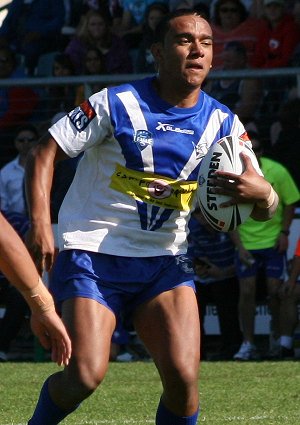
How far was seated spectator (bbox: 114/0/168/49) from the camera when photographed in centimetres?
1451

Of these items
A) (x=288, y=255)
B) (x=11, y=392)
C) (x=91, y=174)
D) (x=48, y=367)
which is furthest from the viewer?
(x=288, y=255)

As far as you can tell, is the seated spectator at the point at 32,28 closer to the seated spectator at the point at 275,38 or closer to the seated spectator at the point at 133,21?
the seated spectator at the point at 133,21

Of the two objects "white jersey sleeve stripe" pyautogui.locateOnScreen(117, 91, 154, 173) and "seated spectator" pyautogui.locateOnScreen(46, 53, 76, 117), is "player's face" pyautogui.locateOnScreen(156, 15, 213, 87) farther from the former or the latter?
"seated spectator" pyautogui.locateOnScreen(46, 53, 76, 117)

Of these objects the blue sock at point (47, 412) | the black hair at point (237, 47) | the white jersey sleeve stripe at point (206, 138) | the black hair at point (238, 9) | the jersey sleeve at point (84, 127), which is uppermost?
the jersey sleeve at point (84, 127)

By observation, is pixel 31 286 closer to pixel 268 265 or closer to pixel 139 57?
pixel 268 265

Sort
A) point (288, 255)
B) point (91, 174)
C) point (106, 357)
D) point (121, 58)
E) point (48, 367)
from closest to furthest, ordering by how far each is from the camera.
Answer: point (106, 357)
point (91, 174)
point (48, 367)
point (288, 255)
point (121, 58)

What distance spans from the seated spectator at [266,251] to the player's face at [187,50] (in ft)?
18.7

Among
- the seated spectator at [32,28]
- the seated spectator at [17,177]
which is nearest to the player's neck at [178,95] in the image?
the seated spectator at [17,177]

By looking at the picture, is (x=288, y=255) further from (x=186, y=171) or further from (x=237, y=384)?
(x=186, y=171)

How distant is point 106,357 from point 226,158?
1.19m

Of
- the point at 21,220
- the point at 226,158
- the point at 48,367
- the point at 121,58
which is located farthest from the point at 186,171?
the point at 121,58

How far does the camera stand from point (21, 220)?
12.3 metres

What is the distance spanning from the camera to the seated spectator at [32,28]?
1540 centimetres

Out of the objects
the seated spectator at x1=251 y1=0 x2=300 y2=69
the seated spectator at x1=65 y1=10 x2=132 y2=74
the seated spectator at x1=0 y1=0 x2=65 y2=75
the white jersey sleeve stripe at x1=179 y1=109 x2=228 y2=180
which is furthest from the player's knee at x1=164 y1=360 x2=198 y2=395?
the seated spectator at x1=0 y1=0 x2=65 y2=75
